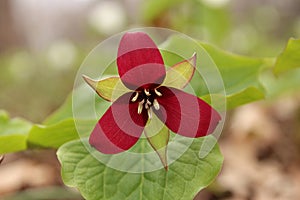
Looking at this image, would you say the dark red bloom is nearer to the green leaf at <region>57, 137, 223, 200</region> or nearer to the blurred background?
the green leaf at <region>57, 137, 223, 200</region>

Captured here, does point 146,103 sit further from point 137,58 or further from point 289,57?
point 289,57

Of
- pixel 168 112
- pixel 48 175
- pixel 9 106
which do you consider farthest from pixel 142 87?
pixel 9 106

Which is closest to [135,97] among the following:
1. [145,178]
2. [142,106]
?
[142,106]

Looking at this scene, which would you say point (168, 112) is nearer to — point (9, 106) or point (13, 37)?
point (9, 106)

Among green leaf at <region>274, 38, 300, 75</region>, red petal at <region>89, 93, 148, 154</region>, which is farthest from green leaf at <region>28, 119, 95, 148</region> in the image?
green leaf at <region>274, 38, 300, 75</region>

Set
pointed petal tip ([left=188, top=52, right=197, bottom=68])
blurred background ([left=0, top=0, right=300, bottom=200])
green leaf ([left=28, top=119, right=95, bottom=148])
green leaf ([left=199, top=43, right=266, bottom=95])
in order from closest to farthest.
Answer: pointed petal tip ([left=188, top=52, right=197, bottom=68]), green leaf ([left=28, top=119, right=95, bottom=148]), green leaf ([left=199, top=43, right=266, bottom=95]), blurred background ([left=0, top=0, right=300, bottom=200])

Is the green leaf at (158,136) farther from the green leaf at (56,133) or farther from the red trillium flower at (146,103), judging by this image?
the green leaf at (56,133)
